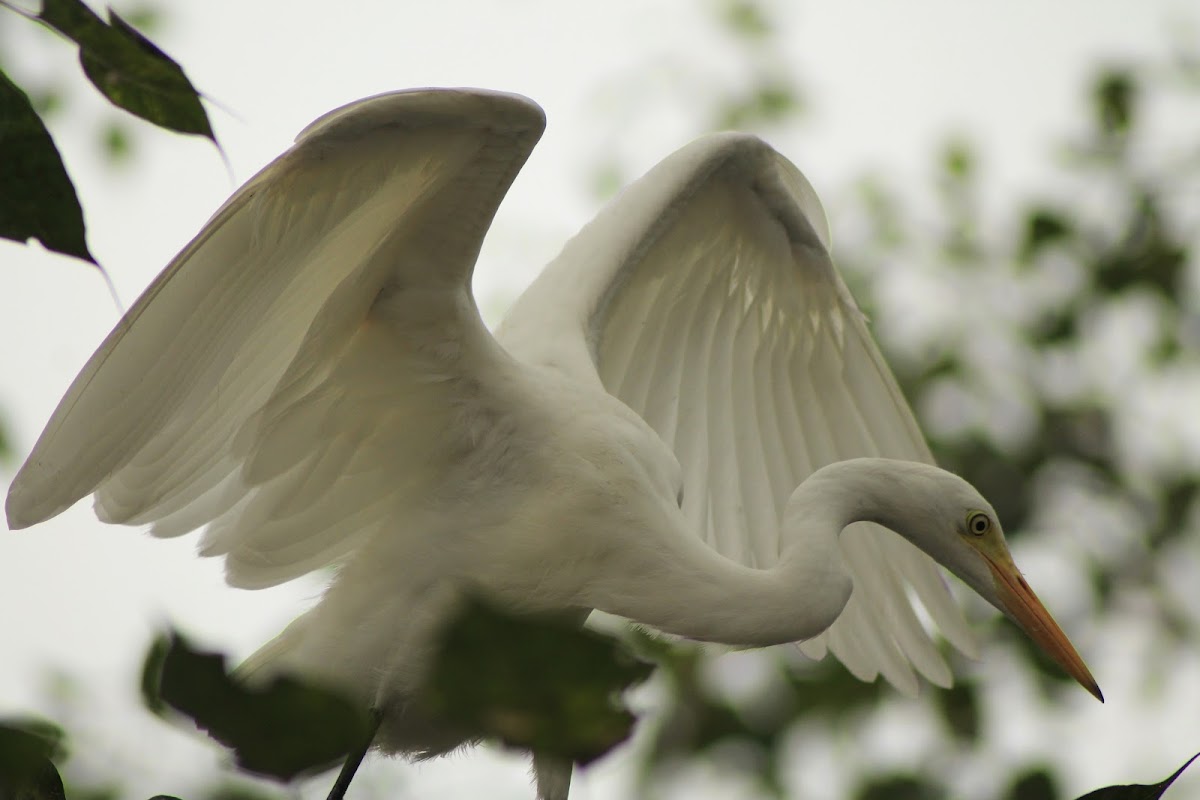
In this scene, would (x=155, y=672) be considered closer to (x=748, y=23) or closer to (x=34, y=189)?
(x=34, y=189)

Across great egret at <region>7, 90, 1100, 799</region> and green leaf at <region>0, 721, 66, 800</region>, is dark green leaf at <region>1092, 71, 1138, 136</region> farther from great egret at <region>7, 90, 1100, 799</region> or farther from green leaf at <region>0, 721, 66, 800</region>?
green leaf at <region>0, 721, 66, 800</region>

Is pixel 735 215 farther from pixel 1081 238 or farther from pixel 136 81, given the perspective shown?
pixel 136 81

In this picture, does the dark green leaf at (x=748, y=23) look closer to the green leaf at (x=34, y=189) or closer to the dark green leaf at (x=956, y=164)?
the dark green leaf at (x=956, y=164)

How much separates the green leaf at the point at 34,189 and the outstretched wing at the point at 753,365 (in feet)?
9.08

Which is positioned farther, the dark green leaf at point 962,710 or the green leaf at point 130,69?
the dark green leaf at point 962,710

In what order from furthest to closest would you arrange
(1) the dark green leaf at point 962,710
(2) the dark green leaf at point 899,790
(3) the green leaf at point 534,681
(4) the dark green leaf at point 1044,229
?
1. (4) the dark green leaf at point 1044,229
2. (1) the dark green leaf at point 962,710
3. (2) the dark green leaf at point 899,790
4. (3) the green leaf at point 534,681

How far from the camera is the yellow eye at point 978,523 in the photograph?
3367mm

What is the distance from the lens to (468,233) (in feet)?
9.40

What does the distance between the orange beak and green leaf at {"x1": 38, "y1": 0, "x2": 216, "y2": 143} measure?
261cm

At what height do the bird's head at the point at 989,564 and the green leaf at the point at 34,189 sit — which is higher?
the green leaf at the point at 34,189

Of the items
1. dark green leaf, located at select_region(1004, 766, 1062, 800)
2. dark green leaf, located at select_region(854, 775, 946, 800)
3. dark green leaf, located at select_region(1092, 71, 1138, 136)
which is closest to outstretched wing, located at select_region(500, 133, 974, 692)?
dark green leaf, located at select_region(854, 775, 946, 800)

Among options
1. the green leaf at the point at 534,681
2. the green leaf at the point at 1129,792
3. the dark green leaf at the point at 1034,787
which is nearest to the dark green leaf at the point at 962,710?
the dark green leaf at the point at 1034,787

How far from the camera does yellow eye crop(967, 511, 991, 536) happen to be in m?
3.37

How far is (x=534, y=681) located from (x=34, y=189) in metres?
0.60
